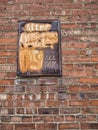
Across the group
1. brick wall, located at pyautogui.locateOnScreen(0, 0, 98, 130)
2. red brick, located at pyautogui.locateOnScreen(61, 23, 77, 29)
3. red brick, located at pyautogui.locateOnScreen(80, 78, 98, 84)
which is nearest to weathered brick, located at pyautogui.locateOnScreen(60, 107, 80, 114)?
brick wall, located at pyautogui.locateOnScreen(0, 0, 98, 130)

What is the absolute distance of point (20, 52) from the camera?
3.16 meters

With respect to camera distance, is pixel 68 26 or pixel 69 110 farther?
pixel 68 26

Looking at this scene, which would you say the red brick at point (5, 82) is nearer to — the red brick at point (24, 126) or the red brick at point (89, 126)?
the red brick at point (24, 126)

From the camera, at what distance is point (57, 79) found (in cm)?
308

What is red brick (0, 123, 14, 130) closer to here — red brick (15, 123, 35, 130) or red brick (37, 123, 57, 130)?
red brick (15, 123, 35, 130)

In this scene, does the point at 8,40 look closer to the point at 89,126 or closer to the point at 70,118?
the point at 70,118

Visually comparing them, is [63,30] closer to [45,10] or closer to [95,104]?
[45,10]

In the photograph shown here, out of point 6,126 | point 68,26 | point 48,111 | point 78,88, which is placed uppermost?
point 68,26

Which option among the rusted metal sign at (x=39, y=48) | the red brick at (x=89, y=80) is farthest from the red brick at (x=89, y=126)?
the rusted metal sign at (x=39, y=48)

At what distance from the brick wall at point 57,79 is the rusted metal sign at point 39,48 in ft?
0.21

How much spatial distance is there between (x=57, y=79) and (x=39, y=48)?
0.38 meters

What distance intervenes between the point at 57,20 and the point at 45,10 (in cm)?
19

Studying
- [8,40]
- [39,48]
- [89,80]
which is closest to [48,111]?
[89,80]

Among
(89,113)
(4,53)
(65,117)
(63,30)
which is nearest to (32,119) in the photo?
(65,117)
